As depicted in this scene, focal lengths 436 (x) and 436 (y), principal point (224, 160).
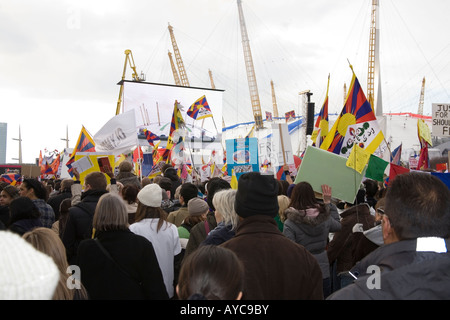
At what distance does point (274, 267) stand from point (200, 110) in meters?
22.2

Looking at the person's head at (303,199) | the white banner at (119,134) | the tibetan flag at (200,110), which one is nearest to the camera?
the person's head at (303,199)

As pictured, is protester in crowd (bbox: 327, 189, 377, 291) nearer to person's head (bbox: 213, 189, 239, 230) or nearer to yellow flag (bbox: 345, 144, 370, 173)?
yellow flag (bbox: 345, 144, 370, 173)

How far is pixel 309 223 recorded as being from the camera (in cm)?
449

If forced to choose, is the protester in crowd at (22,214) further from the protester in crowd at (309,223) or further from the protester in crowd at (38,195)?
the protester in crowd at (309,223)

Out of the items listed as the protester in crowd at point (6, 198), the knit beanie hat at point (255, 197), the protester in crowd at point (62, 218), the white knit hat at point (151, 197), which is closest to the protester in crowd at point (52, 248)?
the knit beanie hat at point (255, 197)

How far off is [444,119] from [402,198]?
7.92 meters

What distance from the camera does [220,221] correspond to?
4016 mm

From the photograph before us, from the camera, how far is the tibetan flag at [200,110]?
76.1 ft

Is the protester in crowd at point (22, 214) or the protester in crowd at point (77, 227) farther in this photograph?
the protester in crowd at point (77, 227)

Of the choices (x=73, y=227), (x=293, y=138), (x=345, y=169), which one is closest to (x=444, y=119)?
(x=345, y=169)

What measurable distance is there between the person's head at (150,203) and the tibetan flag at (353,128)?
4.67 metres

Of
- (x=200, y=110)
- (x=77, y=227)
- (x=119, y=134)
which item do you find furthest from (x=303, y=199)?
(x=200, y=110)

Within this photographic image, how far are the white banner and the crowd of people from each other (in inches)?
221
